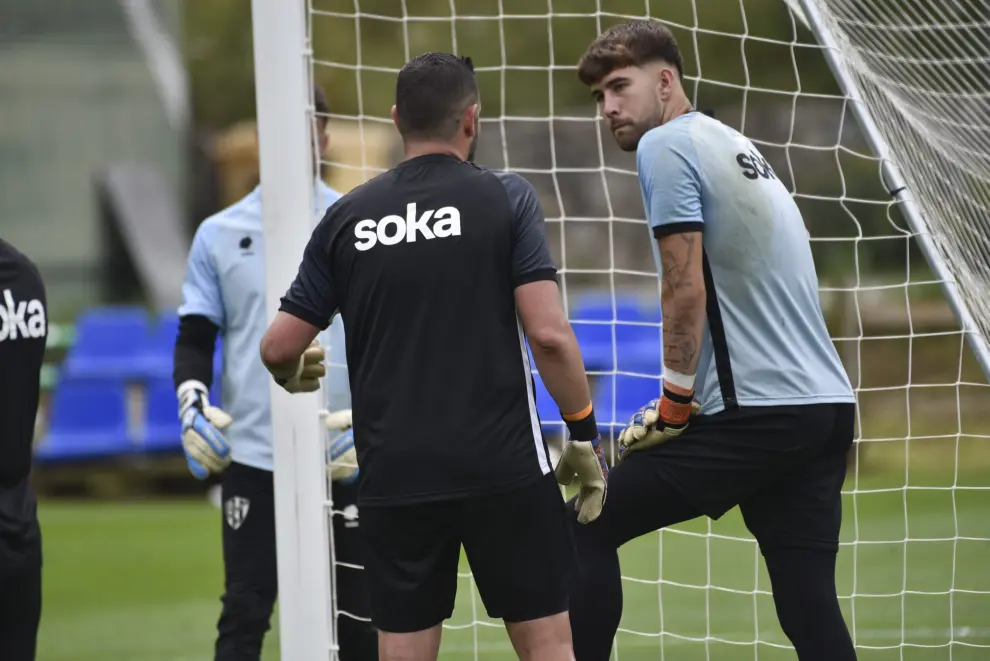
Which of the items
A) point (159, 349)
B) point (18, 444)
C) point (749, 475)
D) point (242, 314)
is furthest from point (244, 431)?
point (159, 349)

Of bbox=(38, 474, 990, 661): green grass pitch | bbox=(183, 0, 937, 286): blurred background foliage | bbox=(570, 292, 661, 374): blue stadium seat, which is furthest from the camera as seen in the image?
bbox=(183, 0, 937, 286): blurred background foliage

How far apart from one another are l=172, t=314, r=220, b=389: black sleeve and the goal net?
0.52 metres

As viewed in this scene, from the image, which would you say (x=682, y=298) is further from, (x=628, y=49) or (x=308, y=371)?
(x=308, y=371)

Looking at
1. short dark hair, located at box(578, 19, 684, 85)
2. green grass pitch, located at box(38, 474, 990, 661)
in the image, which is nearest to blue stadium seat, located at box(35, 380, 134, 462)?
green grass pitch, located at box(38, 474, 990, 661)

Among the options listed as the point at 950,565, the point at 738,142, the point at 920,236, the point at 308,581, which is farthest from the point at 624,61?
the point at 950,565

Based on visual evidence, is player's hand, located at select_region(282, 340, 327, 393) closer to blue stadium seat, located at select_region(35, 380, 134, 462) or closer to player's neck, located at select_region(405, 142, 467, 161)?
player's neck, located at select_region(405, 142, 467, 161)

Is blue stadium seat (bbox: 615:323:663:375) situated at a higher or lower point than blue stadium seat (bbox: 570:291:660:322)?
lower

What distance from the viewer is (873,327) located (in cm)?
1232

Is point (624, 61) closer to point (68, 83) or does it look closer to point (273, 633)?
point (273, 633)

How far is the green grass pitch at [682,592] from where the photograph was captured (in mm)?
6070

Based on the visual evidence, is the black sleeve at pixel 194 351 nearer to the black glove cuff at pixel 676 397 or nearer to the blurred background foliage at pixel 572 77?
the black glove cuff at pixel 676 397

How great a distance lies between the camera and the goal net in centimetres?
458

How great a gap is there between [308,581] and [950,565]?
14.7 feet

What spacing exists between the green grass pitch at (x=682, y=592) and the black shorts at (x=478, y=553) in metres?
1.56
